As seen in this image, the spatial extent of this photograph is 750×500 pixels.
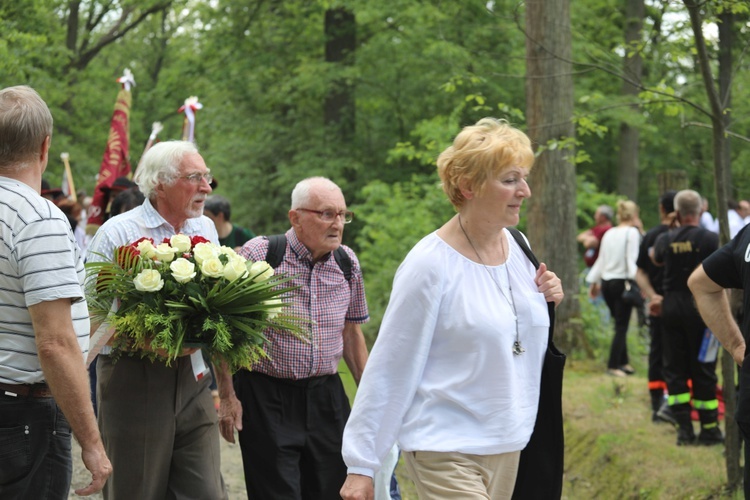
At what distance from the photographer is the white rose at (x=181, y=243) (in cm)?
455

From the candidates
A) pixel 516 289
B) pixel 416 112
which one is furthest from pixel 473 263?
pixel 416 112

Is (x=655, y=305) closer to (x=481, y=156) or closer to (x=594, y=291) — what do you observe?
(x=594, y=291)

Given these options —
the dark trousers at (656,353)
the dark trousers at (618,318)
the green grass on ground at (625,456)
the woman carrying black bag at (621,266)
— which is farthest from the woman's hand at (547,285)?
the woman carrying black bag at (621,266)

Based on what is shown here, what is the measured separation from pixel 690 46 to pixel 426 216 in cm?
856

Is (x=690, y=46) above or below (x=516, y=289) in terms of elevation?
above

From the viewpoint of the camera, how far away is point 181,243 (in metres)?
4.56

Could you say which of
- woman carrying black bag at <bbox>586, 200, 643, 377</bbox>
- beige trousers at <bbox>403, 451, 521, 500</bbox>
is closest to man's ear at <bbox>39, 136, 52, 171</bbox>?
beige trousers at <bbox>403, 451, 521, 500</bbox>

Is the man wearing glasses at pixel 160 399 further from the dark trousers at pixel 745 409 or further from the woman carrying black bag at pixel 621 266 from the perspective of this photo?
the woman carrying black bag at pixel 621 266

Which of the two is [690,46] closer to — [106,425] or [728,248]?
[728,248]

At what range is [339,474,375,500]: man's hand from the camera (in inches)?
143

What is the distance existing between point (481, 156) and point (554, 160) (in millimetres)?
7708

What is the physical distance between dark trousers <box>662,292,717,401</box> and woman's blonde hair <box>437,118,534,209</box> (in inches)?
204

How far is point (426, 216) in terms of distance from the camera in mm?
15383

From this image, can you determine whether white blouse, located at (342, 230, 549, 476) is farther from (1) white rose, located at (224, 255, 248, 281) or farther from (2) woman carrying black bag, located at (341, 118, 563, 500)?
(1) white rose, located at (224, 255, 248, 281)
